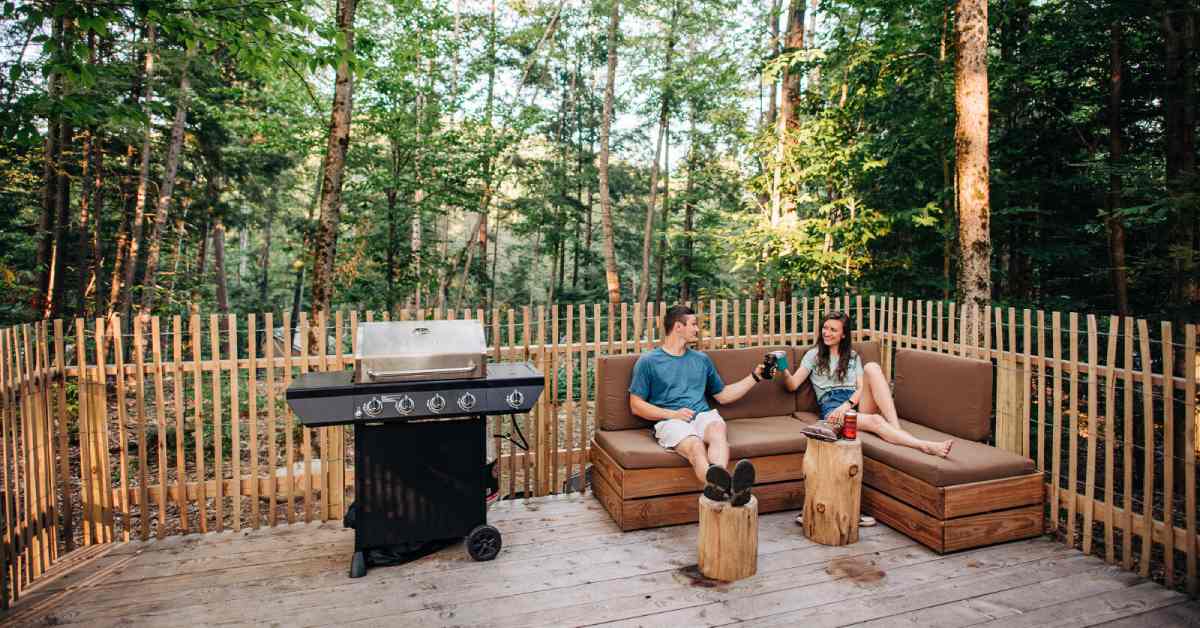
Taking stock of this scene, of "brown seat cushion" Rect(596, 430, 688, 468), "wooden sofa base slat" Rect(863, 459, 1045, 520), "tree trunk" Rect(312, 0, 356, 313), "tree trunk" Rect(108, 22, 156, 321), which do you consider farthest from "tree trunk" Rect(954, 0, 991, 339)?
"tree trunk" Rect(108, 22, 156, 321)

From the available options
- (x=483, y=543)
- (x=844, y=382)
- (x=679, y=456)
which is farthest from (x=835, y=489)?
(x=483, y=543)

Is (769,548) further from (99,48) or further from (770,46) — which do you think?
(99,48)

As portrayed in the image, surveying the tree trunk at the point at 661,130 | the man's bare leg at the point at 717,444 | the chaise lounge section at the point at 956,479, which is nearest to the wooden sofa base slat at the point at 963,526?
the chaise lounge section at the point at 956,479

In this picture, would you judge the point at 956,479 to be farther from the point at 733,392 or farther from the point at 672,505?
the point at 672,505

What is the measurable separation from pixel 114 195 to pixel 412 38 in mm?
6981

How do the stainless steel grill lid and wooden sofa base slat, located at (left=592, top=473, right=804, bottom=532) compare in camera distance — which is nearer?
the stainless steel grill lid

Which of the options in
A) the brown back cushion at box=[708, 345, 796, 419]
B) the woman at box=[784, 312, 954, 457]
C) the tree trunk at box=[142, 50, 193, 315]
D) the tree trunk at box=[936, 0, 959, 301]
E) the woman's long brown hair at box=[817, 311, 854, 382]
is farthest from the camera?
the tree trunk at box=[142, 50, 193, 315]

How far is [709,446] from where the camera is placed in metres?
3.66

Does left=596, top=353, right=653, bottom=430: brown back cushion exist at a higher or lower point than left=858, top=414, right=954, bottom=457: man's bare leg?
higher

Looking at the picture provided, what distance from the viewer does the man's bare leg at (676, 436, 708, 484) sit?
11.4 ft

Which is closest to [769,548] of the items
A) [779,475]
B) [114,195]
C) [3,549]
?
[779,475]

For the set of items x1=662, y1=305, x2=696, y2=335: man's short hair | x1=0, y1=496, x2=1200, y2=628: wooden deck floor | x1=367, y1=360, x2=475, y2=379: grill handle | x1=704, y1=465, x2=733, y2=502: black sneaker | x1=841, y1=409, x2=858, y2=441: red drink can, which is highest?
x1=662, y1=305, x2=696, y2=335: man's short hair

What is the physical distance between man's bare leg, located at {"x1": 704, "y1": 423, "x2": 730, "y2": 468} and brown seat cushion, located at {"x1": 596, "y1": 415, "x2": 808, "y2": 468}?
4.0 inches

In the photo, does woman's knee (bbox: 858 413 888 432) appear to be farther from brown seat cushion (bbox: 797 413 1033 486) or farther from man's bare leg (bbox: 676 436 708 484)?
man's bare leg (bbox: 676 436 708 484)
